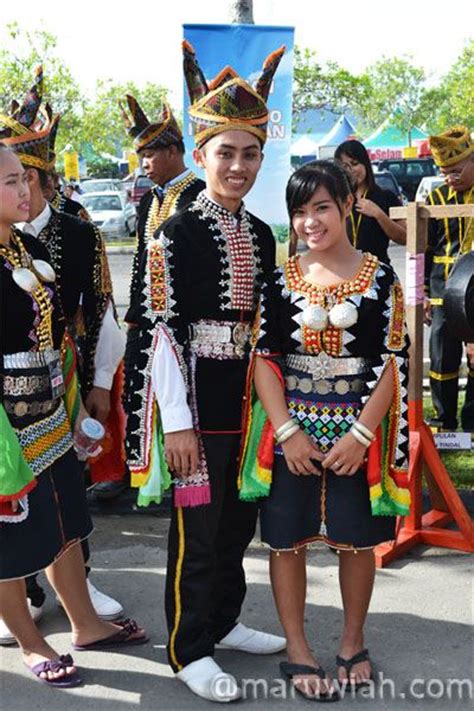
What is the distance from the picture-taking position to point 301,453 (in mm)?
3020

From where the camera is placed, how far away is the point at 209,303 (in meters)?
3.06

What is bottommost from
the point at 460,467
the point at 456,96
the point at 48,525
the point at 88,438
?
the point at 460,467

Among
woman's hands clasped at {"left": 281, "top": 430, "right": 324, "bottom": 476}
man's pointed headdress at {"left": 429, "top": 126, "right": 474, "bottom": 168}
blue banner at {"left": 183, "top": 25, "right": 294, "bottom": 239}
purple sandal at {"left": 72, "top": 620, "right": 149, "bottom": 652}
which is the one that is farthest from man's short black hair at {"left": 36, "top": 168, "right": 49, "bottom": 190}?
man's pointed headdress at {"left": 429, "top": 126, "right": 474, "bottom": 168}

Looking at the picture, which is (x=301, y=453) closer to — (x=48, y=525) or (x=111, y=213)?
(x=48, y=525)

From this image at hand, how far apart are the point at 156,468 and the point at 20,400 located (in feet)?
1.63

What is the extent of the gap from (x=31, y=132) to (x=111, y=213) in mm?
21024

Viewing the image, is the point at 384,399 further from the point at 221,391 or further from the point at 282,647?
the point at 282,647

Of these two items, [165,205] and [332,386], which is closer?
[332,386]

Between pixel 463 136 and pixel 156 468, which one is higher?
pixel 463 136

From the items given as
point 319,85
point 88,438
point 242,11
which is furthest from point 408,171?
point 88,438

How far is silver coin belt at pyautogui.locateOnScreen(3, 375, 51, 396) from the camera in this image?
3070 mm

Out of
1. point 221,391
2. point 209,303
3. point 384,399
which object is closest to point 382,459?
point 384,399

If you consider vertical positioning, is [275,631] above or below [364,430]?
below

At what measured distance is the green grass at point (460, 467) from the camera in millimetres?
5133
